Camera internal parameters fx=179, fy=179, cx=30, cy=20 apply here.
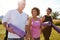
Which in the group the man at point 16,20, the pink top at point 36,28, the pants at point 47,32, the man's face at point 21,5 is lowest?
the pants at point 47,32

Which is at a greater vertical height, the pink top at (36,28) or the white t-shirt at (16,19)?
the white t-shirt at (16,19)

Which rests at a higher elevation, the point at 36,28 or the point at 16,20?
the point at 16,20

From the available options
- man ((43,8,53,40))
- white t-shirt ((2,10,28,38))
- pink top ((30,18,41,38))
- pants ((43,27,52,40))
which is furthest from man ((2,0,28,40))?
pants ((43,27,52,40))

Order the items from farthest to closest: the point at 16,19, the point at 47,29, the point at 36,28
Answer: the point at 47,29 → the point at 36,28 → the point at 16,19

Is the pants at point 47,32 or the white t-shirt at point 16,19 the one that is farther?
the pants at point 47,32

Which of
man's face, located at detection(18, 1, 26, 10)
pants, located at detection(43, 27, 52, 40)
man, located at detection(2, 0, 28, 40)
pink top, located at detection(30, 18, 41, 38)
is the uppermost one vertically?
man's face, located at detection(18, 1, 26, 10)

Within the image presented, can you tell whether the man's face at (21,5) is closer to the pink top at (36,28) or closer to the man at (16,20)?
the man at (16,20)

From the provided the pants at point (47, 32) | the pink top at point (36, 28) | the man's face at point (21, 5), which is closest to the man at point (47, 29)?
the pants at point (47, 32)

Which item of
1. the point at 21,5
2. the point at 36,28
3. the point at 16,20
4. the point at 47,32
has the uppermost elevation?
the point at 21,5

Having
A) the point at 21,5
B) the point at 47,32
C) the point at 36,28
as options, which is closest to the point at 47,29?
the point at 47,32

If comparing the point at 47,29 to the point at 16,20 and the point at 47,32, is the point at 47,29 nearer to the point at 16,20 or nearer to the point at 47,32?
the point at 47,32

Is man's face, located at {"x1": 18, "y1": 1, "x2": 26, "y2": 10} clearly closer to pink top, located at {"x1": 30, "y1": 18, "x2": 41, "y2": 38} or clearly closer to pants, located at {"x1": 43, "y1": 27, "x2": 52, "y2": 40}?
pink top, located at {"x1": 30, "y1": 18, "x2": 41, "y2": 38}

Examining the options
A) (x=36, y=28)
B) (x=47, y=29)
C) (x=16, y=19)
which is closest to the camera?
(x=16, y=19)

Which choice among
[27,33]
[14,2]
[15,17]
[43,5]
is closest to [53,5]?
[43,5]
